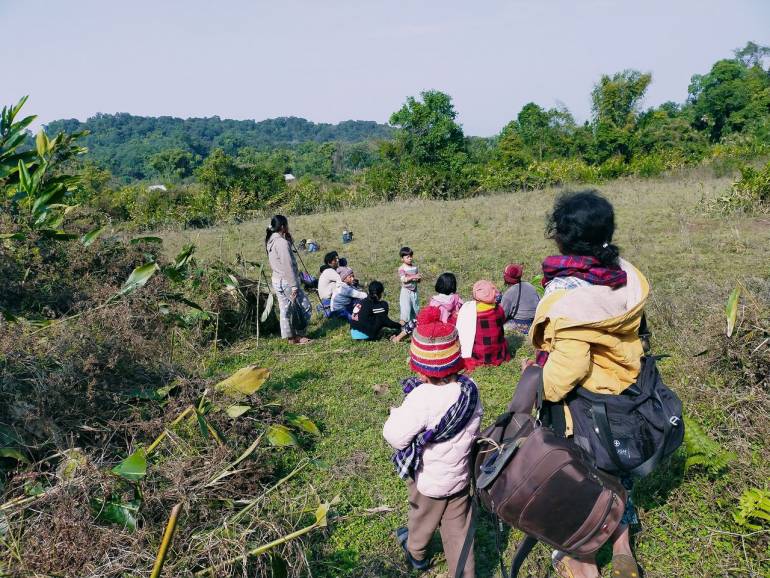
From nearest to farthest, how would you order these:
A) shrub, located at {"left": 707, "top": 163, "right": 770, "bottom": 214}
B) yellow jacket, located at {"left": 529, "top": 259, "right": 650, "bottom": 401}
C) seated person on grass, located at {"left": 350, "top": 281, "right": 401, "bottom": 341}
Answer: yellow jacket, located at {"left": 529, "top": 259, "right": 650, "bottom": 401}, seated person on grass, located at {"left": 350, "top": 281, "right": 401, "bottom": 341}, shrub, located at {"left": 707, "top": 163, "right": 770, "bottom": 214}

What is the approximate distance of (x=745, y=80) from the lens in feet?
125

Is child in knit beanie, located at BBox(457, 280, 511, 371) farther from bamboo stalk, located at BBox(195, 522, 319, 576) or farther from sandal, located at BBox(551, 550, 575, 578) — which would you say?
bamboo stalk, located at BBox(195, 522, 319, 576)

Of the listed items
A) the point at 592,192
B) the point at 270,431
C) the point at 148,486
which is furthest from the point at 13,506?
the point at 592,192

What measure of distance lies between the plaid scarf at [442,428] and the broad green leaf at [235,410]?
1.69 meters

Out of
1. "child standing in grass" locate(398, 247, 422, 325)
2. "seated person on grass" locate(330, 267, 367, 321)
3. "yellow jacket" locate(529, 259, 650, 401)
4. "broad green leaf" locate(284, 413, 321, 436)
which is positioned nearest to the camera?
"yellow jacket" locate(529, 259, 650, 401)

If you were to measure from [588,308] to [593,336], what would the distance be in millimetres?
129

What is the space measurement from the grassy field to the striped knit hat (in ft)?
3.55

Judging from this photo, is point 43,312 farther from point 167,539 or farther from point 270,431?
point 167,539

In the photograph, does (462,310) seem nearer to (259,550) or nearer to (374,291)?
(374,291)

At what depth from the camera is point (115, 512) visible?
8.93 feet

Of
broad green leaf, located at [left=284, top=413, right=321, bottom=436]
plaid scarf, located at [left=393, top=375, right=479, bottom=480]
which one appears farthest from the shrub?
plaid scarf, located at [left=393, top=375, right=479, bottom=480]

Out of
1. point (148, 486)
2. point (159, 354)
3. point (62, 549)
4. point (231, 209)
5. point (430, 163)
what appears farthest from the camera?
point (430, 163)

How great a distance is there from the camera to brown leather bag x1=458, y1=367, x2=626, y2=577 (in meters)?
2.15

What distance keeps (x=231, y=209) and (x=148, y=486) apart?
767 inches
